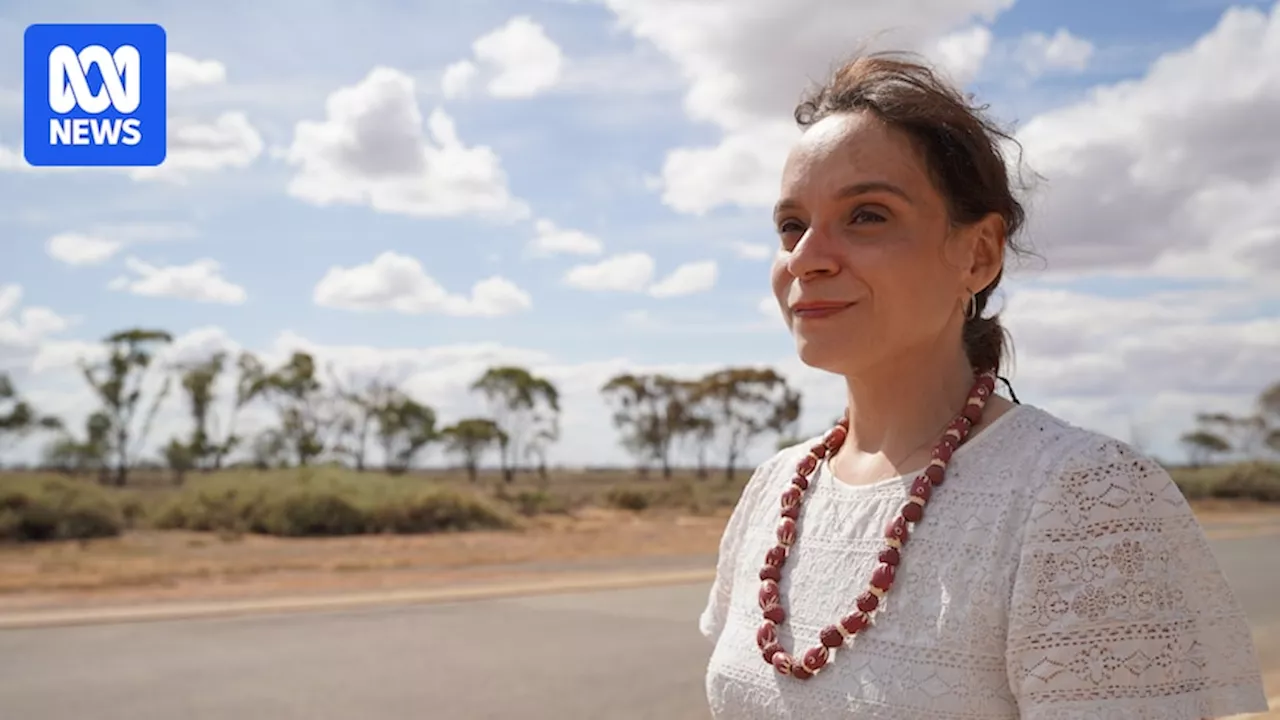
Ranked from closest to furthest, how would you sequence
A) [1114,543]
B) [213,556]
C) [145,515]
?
1. [1114,543]
2. [213,556]
3. [145,515]

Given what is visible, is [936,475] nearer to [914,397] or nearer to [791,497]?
[914,397]

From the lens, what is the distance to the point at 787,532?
2.07 m

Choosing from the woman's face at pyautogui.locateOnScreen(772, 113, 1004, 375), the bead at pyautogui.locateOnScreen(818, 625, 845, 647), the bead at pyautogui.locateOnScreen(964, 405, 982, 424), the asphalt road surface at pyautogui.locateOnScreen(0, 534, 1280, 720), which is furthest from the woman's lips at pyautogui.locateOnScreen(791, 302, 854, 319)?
the asphalt road surface at pyautogui.locateOnScreen(0, 534, 1280, 720)

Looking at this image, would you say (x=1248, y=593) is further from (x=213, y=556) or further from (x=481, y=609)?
(x=213, y=556)

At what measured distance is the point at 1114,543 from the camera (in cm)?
160

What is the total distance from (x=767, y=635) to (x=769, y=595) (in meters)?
0.07

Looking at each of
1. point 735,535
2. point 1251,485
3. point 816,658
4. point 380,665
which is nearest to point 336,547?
point 380,665

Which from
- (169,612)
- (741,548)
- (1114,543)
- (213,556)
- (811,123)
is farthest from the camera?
(213,556)

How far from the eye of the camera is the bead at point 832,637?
1.84 meters

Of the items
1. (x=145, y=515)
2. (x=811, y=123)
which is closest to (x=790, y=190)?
(x=811, y=123)

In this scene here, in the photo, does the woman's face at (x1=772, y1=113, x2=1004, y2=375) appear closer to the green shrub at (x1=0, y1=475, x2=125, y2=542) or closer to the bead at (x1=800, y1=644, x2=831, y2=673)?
the bead at (x1=800, y1=644, x2=831, y2=673)

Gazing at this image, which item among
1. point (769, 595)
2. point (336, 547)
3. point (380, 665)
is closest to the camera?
point (769, 595)

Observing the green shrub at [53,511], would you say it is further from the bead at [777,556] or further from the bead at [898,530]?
the bead at [898,530]

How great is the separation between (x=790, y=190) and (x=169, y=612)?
11311mm
